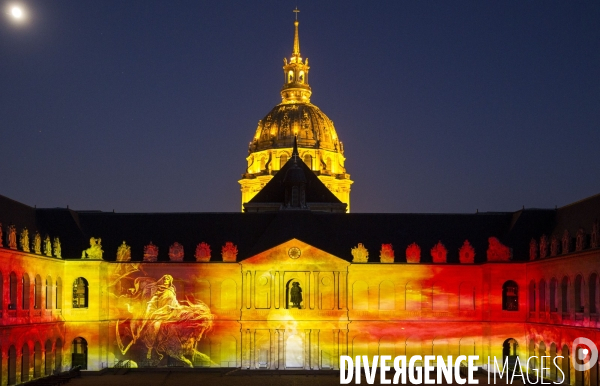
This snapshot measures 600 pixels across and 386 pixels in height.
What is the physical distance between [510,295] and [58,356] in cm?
3775

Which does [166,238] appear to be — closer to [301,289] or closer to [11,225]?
[301,289]

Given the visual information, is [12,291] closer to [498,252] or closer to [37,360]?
[37,360]

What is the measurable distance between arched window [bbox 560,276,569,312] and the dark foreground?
6484mm

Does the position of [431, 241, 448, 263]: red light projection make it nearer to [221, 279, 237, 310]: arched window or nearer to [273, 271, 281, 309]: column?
[273, 271, 281, 309]: column

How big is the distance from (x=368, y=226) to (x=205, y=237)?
14.6m

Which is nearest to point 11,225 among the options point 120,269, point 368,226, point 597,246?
point 120,269

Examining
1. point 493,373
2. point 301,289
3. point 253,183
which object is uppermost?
point 253,183

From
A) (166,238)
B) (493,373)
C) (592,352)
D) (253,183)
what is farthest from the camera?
(253,183)

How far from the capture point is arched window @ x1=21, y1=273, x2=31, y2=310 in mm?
82875

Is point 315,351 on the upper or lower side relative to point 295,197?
lower

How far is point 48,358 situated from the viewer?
88938 millimetres

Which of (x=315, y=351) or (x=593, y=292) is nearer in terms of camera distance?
(x=593, y=292)

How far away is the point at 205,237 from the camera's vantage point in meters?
101

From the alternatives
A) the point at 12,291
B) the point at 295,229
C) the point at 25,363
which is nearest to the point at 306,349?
the point at 295,229
